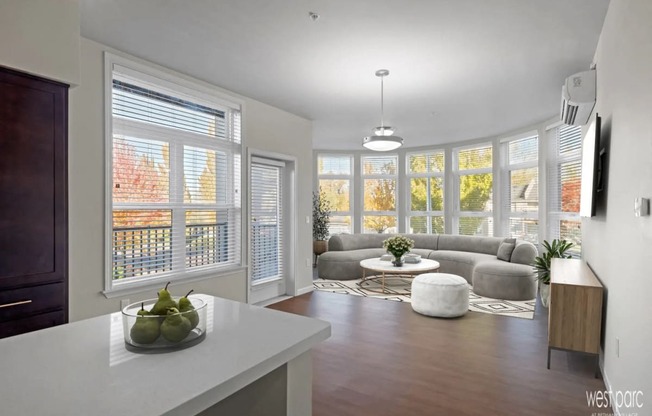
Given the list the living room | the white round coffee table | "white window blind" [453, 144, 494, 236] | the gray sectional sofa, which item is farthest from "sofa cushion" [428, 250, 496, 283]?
the living room

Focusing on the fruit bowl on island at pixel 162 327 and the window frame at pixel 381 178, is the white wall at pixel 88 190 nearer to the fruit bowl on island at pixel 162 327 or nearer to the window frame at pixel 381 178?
the fruit bowl on island at pixel 162 327

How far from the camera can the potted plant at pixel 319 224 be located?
8.30m

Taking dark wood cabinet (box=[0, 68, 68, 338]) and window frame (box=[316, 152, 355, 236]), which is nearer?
dark wood cabinet (box=[0, 68, 68, 338])

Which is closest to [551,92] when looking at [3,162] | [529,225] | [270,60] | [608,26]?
[608,26]

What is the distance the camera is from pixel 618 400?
229 centimetres

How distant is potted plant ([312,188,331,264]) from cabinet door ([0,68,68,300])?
6.07m

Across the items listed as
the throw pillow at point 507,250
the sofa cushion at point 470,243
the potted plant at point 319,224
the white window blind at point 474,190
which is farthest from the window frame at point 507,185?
the potted plant at point 319,224

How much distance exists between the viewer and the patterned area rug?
15.9ft

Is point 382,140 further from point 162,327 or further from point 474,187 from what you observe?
point 474,187

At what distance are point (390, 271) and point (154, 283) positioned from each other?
3337mm

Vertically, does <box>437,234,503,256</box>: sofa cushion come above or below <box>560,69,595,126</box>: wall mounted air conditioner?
below

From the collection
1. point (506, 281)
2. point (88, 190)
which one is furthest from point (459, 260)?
point (88, 190)

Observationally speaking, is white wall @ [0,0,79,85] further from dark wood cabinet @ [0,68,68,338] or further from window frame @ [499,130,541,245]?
window frame @ [499,130,541,245]

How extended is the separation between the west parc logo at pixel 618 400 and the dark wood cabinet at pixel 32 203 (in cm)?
341
